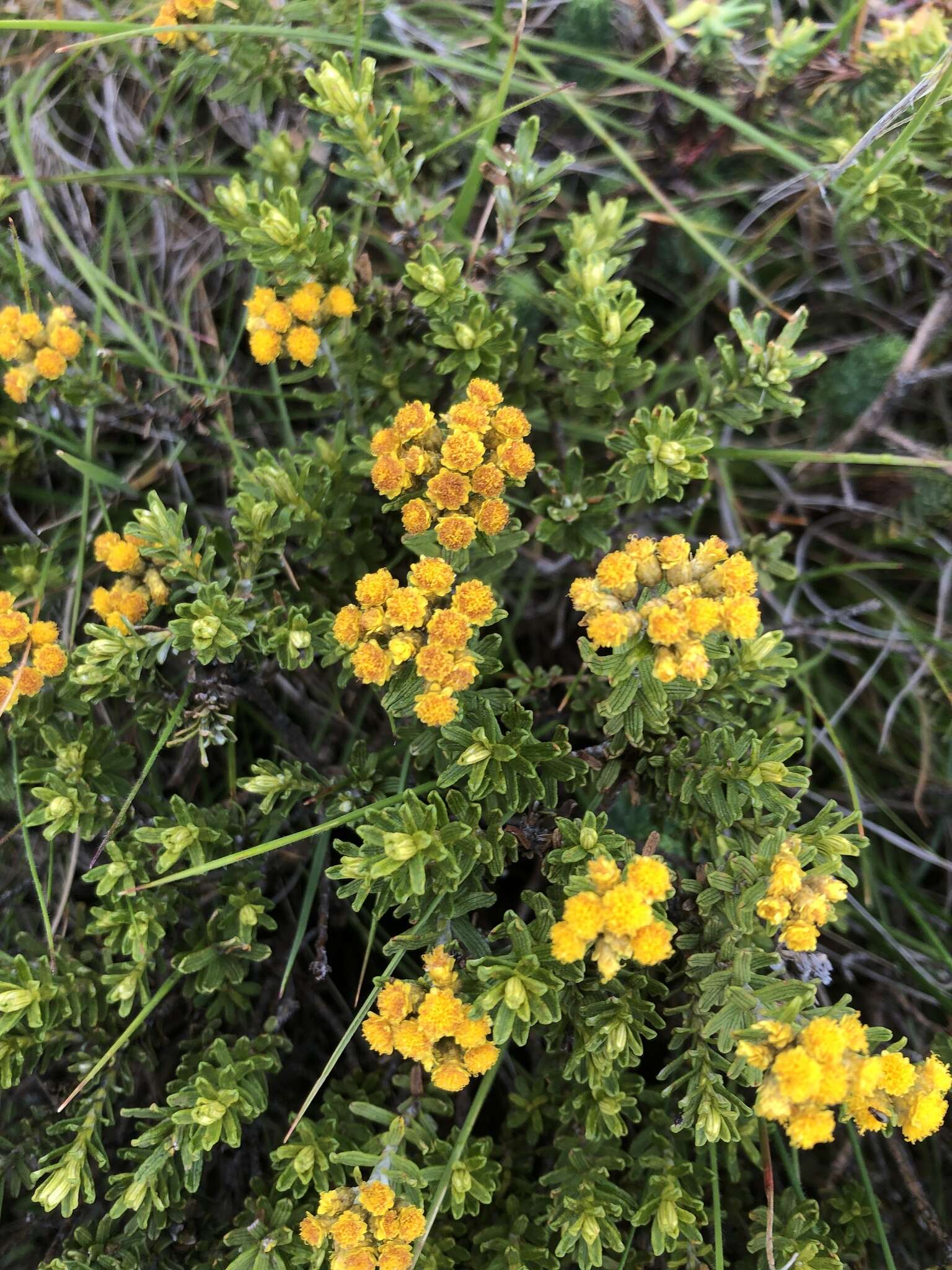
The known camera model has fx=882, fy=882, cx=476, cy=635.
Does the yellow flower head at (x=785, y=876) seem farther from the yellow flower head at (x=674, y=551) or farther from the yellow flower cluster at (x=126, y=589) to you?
the yellow flower cluster at (x=126, y=589)

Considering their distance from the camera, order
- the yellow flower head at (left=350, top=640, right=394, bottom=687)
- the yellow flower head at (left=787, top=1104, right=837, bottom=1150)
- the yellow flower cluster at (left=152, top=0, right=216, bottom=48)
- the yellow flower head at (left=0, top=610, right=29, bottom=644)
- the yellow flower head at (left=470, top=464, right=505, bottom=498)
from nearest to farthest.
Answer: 1. the yellow flower head at (left=787, top=1104, right=837, bottom=1150)
2. the yellow flower head at (left=350, top=640, right=394, bottom=687)
3. the yellow flower head at (left=470, top=464, right=505, bottom=498)
4. the yellow flower head at (left=0, top=610, right=29, bottom=644)
5. the yellow flower cluster at (left=152, top=0, right=216, bottom=48)

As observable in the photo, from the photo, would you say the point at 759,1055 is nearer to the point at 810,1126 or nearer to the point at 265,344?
the point at 810,1126

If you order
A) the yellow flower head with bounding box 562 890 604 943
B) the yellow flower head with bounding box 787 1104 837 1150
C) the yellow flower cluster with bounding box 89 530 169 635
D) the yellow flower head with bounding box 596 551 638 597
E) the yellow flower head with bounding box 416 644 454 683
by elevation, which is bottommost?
the yellow flower head with bounding box 787 1104 837 1150

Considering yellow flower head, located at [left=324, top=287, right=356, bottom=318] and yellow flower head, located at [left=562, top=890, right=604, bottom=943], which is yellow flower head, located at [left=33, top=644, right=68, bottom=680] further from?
yellow flower head, located at [left=562, top=890, right=604, bottom=943]

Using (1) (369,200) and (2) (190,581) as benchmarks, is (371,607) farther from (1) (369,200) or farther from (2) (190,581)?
(1) (369,200)

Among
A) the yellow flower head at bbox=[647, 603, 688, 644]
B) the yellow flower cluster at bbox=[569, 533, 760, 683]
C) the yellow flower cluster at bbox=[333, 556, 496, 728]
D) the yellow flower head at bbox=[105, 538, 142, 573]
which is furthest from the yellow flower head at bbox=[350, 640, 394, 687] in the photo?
the yellow flower head at bbox=[105, 538, 142, 573]

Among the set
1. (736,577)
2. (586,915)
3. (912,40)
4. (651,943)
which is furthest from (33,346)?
(912,40)

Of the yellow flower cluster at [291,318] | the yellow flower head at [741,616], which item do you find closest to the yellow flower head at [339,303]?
the yellow flower cluster at [291,318]
